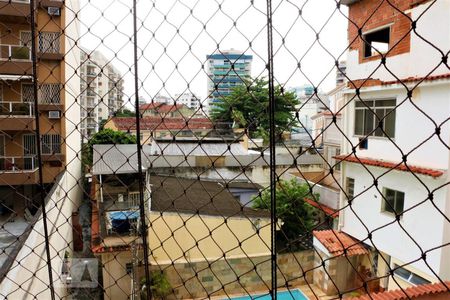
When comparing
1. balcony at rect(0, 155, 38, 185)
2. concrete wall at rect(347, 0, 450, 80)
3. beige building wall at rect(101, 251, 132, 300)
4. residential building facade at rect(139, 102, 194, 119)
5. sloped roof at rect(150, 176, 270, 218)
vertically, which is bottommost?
beige building wall at rect(101, 251, 132, 300)

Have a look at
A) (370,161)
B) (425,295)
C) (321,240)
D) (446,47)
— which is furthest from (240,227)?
(425,295)

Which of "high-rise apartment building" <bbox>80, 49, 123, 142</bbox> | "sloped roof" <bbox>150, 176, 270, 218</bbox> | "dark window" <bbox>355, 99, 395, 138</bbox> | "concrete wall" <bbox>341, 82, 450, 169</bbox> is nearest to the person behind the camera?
"high-rise apartment building" <bbox>80, 49, 123, 142</bbox>

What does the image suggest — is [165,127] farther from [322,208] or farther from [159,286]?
[159,286]

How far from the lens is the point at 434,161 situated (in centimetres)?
285

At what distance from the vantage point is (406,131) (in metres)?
2.95

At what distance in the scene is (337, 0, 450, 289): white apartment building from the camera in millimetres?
2695

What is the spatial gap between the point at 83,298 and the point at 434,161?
11.7ft

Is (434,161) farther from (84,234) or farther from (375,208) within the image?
(84,234)

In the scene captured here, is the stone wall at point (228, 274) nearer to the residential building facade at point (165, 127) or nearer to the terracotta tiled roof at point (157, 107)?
the residential building facade at point (165, 127)

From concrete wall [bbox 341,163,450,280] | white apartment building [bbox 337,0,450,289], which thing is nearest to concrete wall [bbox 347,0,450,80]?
white apartment building [bbox 337,0,450,289]

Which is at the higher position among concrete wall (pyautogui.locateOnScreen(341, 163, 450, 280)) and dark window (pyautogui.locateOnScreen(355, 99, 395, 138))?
dark window (pyautogui.locateOnScreen(355, 99, 395, 138))

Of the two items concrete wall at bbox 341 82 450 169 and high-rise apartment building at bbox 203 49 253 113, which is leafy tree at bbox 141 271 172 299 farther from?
high-rise apartment building at bbox 203 49 253 113

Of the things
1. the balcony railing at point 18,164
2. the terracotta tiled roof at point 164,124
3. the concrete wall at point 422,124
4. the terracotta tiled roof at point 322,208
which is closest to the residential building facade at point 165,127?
the terracotta tiled roof at point 164,124

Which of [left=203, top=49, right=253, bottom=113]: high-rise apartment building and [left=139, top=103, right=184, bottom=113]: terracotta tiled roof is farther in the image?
[left=139, top=103, right=184, bottom=113]: terracotta tiled roof
